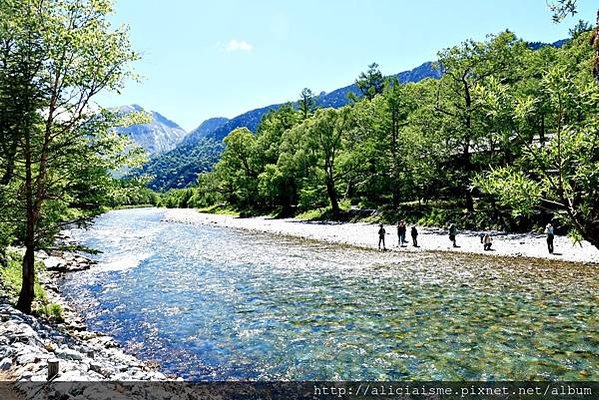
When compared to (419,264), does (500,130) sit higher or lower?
higher

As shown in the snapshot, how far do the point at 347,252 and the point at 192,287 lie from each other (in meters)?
14.4

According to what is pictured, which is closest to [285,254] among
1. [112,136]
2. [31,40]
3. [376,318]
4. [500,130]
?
[376,318]

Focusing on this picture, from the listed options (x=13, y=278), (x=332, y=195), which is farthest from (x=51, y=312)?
(x=332, y=195)

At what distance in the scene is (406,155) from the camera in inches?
1955

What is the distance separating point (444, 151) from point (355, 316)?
32169 millimetres

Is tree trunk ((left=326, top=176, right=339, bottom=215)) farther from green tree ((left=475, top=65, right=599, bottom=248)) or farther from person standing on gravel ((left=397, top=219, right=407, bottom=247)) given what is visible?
green tree ((left=475, top=65, right=599, bottom=248))

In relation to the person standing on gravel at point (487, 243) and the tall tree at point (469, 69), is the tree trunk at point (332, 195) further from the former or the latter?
the person standing on gravel at point (487, 243)

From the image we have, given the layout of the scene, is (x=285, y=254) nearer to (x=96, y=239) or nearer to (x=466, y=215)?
(x=466, y=215)

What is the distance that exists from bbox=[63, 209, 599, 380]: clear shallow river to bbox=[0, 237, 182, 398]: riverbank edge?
913mm

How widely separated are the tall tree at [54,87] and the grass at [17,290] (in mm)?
1204

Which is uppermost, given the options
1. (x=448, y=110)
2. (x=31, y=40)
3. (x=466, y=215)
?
(x=448, y=110)

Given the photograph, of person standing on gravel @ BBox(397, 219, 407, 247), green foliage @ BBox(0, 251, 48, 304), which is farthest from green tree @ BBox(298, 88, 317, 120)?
green foliage @ BBox(0, 251, 48, 304)

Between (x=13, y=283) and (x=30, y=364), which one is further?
(x=13, y=283)

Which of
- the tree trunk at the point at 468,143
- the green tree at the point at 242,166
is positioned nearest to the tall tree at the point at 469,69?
the tree trunk at the point at 468,143
